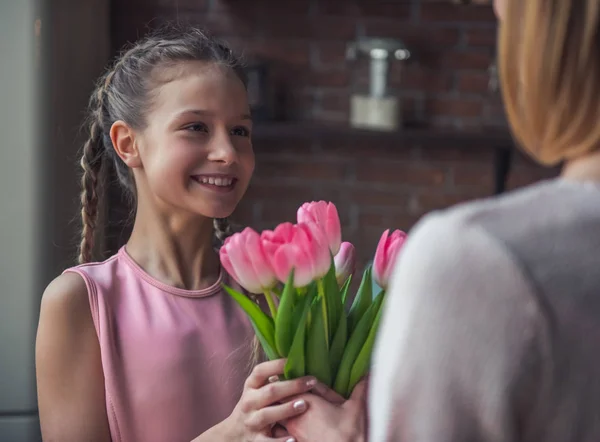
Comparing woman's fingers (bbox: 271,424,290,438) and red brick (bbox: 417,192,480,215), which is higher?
woman's fingers (bbox: 271,424,290,438)

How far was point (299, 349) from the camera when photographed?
2.32 ft

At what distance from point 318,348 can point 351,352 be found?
0.03 metres

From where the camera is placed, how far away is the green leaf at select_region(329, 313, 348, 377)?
73 centimetres

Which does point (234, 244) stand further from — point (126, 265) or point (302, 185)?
point (302, 185)

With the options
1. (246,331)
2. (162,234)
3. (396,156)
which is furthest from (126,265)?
(396,156)

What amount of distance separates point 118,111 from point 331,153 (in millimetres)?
1978

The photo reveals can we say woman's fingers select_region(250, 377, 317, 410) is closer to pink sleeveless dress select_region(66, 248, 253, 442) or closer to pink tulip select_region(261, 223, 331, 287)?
pink tulip select_region(261, 223, 331, 287)

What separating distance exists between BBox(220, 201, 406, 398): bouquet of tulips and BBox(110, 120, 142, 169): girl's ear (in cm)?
41

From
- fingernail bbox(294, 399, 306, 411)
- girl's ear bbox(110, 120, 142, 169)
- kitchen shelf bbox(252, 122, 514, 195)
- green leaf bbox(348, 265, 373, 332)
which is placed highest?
girl's ear bbox(110, 120, 142, 169)

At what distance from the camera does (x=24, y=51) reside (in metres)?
2.21

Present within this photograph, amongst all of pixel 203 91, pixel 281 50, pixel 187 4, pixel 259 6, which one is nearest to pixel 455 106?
pixel 281 50

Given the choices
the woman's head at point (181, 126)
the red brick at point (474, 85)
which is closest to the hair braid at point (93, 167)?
the woman's head at point (181, 126)

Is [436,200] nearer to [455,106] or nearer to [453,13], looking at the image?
[455,106]

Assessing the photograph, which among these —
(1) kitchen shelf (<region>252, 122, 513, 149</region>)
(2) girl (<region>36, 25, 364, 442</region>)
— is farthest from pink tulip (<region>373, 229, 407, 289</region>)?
(1) kitchen shelf (<region>252, 122, 513, 149</region>)
